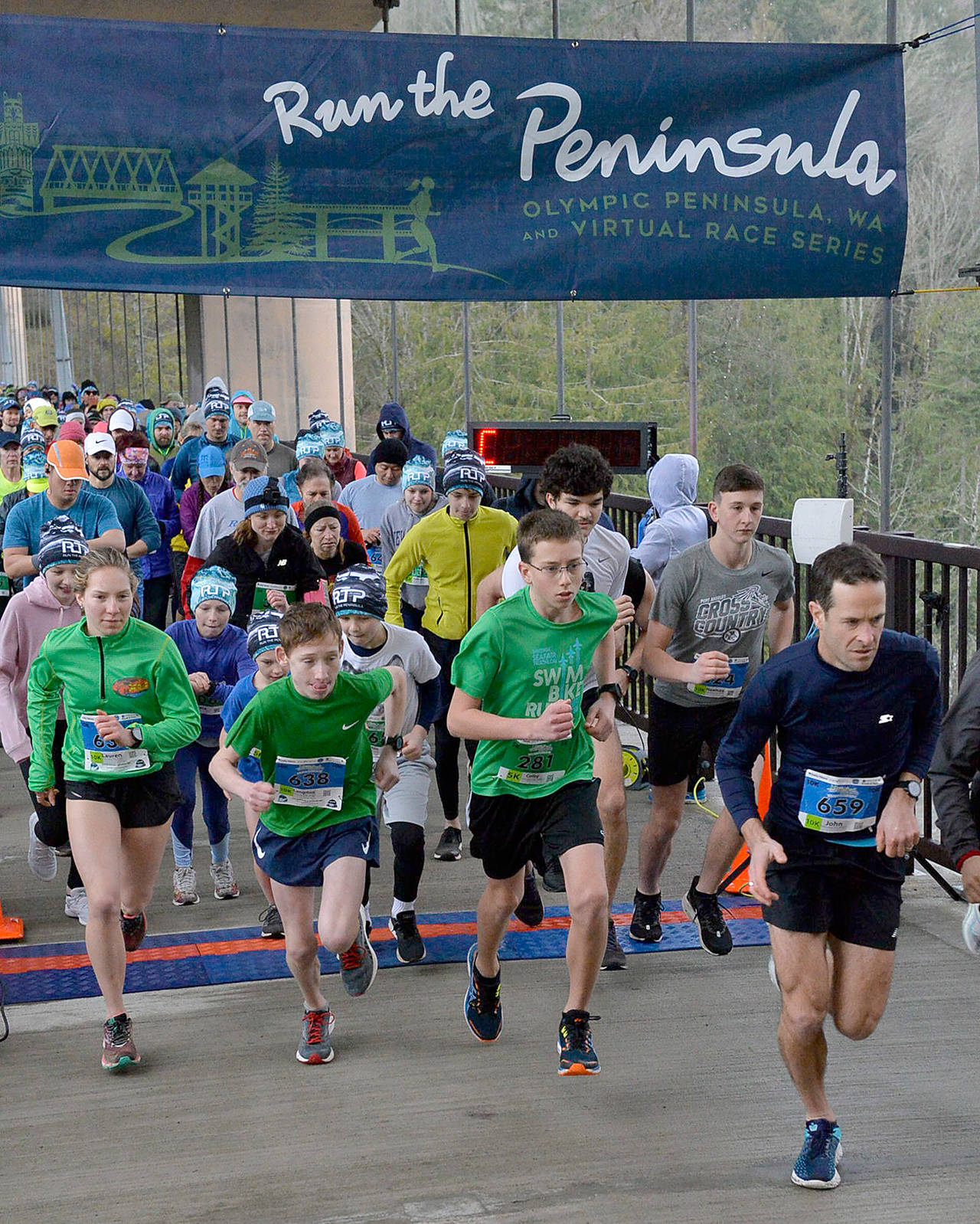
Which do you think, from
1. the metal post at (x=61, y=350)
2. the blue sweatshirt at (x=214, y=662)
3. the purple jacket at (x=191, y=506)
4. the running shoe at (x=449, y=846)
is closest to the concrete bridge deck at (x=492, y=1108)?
the blue sweatshirt at (x=214, y=662)

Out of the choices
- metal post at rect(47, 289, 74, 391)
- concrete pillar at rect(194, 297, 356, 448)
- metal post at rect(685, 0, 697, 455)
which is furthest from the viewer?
metal post at rect(47, 289, 74, 391)

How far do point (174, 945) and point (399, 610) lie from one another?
211 cm

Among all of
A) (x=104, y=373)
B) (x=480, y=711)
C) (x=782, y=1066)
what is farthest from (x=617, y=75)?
(x=104, y=373)

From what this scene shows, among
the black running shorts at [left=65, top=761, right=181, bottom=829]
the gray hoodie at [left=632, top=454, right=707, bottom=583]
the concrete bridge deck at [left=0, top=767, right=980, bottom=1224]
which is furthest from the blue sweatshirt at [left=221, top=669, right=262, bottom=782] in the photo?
the gray hoodie at [left=632, top=454, right=707, bottom=583]

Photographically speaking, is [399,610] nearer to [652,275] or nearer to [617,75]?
[652,275]

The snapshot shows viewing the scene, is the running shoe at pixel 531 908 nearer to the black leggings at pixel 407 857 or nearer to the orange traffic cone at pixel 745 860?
the black leggings at pixel 407 857

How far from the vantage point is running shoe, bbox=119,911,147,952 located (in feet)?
19.5

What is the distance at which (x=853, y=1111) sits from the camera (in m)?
4.72

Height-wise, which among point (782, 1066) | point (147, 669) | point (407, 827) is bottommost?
point (782, 1066)

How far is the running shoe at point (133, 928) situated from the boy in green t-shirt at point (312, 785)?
3.04 ft

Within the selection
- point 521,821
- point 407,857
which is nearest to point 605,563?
point 521,821

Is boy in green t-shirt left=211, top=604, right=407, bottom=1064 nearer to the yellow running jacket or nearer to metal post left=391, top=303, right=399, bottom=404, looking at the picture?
the yellow running jacket

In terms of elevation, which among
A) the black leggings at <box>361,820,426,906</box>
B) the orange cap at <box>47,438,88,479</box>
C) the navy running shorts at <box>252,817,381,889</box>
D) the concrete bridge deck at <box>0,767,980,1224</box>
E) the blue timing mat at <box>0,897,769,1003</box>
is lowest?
the blue timing mat at <box>0,897,769,1003</box>

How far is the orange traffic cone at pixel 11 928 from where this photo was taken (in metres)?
6.62
